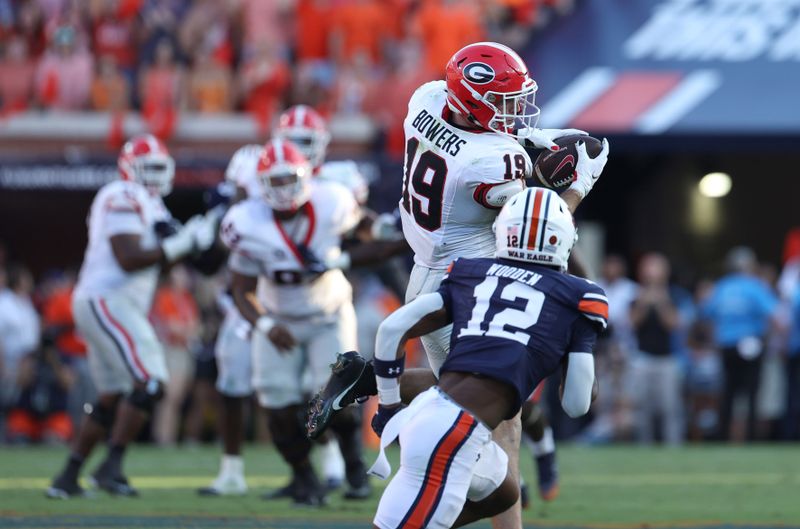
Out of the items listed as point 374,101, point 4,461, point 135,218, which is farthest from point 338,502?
point 374,101

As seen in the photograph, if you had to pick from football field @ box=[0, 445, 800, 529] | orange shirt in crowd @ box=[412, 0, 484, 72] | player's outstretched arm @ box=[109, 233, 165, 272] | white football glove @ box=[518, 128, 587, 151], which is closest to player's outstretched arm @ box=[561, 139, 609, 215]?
white football glove @ box=[518, 128, 587, 151]

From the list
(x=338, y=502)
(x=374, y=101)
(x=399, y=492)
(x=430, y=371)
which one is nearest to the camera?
(x=399, y=492)

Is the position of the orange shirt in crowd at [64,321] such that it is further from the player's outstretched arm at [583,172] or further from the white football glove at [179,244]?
the player's outstretched arm at [583,172]

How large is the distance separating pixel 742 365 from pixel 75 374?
6.43m

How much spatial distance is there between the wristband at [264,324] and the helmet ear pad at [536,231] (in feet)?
9.50

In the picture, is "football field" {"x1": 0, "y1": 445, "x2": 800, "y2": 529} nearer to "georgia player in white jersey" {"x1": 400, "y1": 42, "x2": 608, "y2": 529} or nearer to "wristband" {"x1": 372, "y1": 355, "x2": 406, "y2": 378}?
"georgia player in white jersey" {"x1": 400, "y1": 42, "x2": 608, "y2": 529}

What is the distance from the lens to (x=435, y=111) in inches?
249

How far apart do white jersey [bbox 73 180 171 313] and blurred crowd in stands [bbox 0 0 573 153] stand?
21.3ft

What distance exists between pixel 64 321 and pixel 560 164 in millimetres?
9688

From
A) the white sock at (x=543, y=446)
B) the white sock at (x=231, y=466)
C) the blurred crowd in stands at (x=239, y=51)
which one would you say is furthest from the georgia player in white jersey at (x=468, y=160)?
the blurred crowd in stands at (x=239, y=51)

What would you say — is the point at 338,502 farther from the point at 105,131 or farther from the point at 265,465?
the point at 105,131

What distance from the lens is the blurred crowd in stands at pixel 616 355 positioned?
14789 mm

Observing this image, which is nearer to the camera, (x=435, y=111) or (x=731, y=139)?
(x=435, y=111)

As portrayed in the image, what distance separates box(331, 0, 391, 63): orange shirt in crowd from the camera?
16328mm
